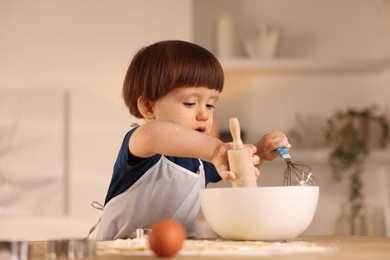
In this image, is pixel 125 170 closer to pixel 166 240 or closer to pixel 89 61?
pixel 166 240

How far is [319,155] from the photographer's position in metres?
3.76

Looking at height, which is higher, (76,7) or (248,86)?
(76,7)

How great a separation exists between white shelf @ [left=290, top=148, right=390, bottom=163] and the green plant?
33 mm

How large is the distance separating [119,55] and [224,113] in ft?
2.24

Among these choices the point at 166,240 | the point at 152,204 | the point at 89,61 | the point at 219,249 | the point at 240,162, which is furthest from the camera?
the point at 89,61

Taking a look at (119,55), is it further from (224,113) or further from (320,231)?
(320,231)

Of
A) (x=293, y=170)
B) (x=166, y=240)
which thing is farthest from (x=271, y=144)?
(x=166, y=240)

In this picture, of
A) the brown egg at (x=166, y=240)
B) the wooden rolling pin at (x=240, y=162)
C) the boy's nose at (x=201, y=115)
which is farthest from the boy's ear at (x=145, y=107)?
the brown egg at (x=166, y=240)

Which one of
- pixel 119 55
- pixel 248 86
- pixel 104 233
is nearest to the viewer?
pixel 104 233

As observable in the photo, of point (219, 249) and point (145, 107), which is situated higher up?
point (145, 107)

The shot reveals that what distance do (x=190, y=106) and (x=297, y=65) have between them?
2301mm

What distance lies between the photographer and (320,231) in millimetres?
3949

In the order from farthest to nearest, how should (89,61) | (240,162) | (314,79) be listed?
(314,79) < (89,61) < (240,162)

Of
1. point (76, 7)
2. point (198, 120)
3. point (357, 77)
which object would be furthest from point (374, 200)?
point (198, 120)
